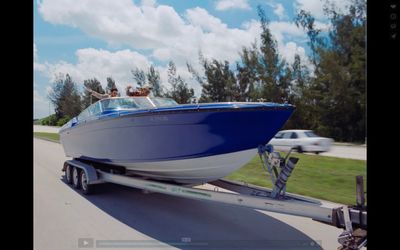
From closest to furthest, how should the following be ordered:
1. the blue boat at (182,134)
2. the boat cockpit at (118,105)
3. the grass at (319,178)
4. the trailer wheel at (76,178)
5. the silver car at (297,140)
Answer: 1. the blue boat at (182,134)
2. the silver car at (297,140)
3. the grass at (319,178)
4. the boat cockpit at (118,105)
5. the trailer wheel at (76,178)

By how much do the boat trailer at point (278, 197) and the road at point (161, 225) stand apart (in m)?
0.21

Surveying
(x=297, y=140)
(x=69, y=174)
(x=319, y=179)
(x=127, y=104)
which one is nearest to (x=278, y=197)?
(x=297, y=140)

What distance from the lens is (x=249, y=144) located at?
2887mm

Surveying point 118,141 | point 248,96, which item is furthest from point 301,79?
point 118,141

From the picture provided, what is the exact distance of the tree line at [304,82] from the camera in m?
1.71

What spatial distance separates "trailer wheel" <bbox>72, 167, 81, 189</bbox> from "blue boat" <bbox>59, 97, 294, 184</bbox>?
2.26 feet

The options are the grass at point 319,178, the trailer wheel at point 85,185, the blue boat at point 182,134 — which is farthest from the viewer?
the trailer wheel at point 85,185

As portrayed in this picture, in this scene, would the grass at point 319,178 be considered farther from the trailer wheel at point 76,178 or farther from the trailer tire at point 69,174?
the trailer tire at point 69,174

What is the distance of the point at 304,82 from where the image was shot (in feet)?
8.32

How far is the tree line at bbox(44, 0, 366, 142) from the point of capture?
67.4 inches

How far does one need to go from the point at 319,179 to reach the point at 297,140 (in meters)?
1.48

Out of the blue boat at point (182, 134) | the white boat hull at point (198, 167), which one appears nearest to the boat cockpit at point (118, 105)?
the blue boat at point (182, 134)

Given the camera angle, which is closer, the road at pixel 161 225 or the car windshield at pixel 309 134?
the road at pixel 161 225

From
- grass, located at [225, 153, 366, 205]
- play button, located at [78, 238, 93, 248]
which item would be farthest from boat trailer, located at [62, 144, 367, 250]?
play button, located at [78, 238, 93, 248]
